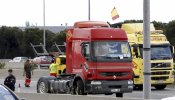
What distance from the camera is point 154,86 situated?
1305 inches

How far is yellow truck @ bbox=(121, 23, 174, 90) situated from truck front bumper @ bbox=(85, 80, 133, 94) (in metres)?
5.58

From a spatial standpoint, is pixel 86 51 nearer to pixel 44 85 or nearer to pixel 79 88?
pixel 79 88

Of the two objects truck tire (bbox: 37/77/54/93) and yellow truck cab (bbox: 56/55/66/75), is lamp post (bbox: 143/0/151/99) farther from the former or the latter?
yellow truck cab (bbox: 56/55/66/75)

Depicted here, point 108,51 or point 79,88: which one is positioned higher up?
point 108,51

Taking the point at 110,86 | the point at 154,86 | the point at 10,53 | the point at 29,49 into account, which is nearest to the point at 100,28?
the point at 110,86

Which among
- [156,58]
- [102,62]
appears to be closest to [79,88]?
[102,62]

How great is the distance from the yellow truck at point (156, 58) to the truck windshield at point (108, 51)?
5.65m

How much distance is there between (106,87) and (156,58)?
672cm

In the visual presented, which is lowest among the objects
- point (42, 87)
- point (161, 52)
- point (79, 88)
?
point (42, 87)

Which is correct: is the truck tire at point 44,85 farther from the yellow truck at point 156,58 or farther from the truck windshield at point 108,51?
the yellow truck at point 156,58

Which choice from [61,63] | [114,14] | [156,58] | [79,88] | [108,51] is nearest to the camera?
[108,51]

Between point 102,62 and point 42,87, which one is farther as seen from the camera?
point 42,87

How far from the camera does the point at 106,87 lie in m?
24.6

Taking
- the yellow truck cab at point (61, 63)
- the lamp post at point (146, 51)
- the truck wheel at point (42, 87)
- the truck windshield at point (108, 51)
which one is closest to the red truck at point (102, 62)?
the truck windshield at point (108, 51)
